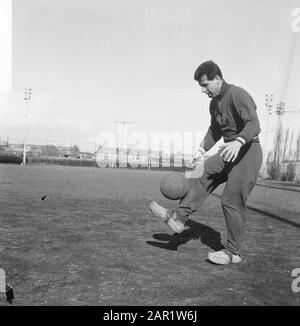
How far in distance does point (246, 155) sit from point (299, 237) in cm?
273

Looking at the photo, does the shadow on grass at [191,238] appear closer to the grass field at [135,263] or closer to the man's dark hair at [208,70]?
the grass field at [135,263]

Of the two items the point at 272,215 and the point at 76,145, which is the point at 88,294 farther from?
the point at 76,145

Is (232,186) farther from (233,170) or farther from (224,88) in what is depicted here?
(224,88)

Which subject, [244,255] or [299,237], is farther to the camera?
[299,237]

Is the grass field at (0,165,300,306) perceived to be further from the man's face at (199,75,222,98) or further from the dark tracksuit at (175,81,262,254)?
the man's face at (199,75,222,98)

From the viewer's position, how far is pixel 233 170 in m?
4.23

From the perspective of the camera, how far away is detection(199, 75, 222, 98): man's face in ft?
14.2

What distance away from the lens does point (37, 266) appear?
3.92 metres

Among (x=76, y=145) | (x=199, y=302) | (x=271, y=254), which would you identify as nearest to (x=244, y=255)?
(x=271, y=254)

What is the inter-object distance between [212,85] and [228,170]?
89 cm

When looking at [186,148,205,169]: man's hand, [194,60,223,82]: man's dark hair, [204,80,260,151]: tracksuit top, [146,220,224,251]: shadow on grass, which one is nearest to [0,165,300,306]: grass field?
[146,220,224,251]: shadow on grass

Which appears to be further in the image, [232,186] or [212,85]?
[212,85]
